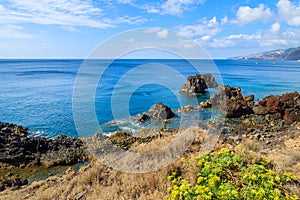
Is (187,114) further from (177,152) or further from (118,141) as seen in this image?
(177,152)

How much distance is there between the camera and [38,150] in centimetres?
1438

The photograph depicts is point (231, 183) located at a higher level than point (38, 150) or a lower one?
higher

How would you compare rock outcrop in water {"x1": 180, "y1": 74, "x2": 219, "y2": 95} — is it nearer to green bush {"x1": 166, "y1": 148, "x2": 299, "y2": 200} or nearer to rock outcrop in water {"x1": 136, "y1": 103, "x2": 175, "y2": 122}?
rock outcrop in water {"x1": 136, "y1": 103, "x2": 175, "y2": 122}

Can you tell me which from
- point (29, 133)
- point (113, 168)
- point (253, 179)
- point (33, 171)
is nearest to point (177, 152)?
point (113, 168)

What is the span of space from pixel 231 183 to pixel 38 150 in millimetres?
14275

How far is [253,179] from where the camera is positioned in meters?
3.67

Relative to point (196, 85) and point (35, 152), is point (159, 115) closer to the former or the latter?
point (35, 152)

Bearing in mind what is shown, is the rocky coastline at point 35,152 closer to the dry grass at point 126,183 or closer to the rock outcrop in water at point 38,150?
the rock outcrop in water at point 38,150

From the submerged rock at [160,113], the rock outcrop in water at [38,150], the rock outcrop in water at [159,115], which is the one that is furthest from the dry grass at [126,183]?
the submerged rock at [160,113]

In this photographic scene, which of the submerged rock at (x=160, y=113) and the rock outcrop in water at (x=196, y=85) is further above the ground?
the rock outcrop in water at (x=196, y=85)

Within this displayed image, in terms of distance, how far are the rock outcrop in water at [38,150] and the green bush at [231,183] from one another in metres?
10.1

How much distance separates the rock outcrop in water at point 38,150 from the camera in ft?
40.8

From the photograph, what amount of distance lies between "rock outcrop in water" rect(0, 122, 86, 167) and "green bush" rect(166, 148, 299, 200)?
10.1m

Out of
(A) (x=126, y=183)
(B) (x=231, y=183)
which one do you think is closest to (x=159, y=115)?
(A) (x=126, y=183)
